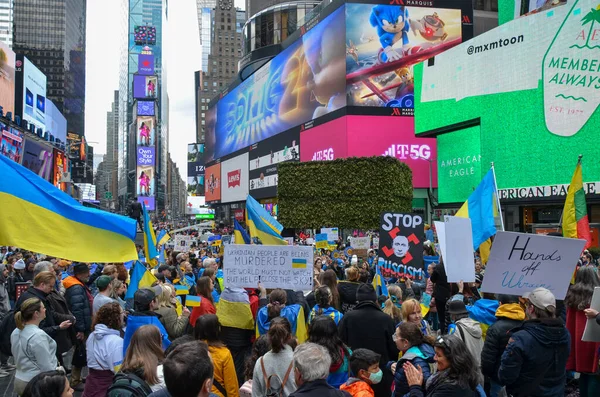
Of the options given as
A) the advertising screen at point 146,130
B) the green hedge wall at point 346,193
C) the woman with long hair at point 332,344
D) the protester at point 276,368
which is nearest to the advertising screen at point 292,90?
the green hedge wall at point 346,193

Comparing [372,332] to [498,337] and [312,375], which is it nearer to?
[498,337]

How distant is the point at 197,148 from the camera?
403 feet

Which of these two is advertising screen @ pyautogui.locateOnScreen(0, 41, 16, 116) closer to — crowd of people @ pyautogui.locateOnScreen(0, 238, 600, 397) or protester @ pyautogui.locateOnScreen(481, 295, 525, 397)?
crowd of people @ pyautogui.locateOnScreen(0, 238, 600, 397)

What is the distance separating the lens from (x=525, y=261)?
5875mm

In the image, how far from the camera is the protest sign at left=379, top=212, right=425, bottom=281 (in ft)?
31.9

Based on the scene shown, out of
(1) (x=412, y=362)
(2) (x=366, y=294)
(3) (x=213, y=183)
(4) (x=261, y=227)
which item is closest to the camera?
(1) (x=412, y=362)

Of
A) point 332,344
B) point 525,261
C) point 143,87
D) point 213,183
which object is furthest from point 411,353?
point 143,87

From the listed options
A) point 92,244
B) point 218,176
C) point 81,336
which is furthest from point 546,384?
point 218,176

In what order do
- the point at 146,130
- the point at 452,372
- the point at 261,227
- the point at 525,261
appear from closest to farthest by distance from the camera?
the point at 452,372 < the point at 525,261 < the point at 261,227 < the point at 146,130

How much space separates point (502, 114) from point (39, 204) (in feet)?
98.4

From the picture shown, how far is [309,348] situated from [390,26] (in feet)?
148

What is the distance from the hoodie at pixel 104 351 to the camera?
5539 mm

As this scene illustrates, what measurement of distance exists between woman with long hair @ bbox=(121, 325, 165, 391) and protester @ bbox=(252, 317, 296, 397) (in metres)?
0.86

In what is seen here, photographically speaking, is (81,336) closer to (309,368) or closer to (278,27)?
(309,368)
